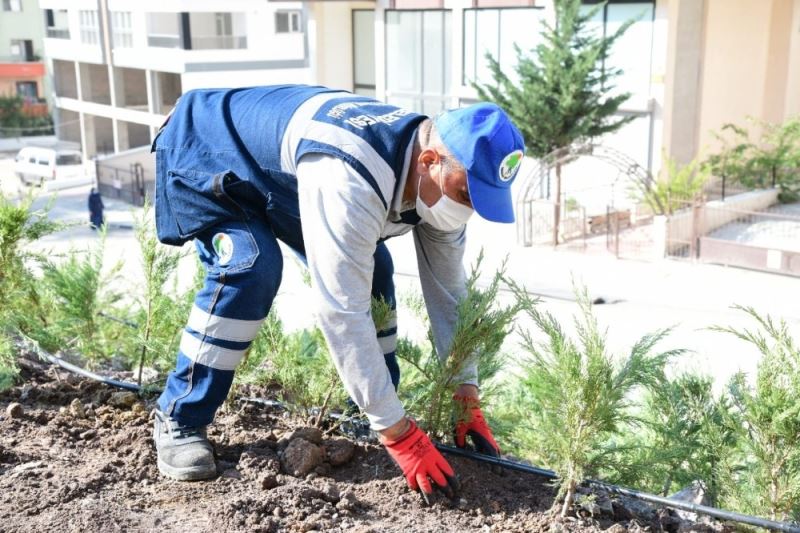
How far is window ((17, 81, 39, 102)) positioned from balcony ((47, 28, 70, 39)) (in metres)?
4.23

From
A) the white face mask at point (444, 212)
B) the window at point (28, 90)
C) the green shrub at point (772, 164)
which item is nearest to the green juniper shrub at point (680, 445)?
the white face mask at point (444, 212)

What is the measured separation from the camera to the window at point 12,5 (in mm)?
48594

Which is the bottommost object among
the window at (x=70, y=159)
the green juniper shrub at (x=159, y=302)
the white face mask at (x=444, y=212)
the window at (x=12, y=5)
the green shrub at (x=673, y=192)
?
the window at (x=70, y=159)

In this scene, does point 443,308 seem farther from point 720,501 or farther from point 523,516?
point 720,501

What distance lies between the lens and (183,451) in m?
3.35

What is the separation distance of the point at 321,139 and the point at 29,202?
212 cm

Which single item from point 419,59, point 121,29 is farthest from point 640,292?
point 121,29

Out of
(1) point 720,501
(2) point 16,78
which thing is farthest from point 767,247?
(2) point 16,78

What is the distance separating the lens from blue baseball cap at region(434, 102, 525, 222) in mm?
2977

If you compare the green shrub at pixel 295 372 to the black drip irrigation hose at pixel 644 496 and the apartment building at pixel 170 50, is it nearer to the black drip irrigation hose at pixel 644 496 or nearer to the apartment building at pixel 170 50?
the black drip irrigation hose at pixel 644 496

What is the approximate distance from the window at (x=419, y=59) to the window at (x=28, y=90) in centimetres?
2754

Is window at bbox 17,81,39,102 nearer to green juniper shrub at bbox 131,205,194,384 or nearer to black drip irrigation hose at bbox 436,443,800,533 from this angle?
green juniper shrub at bbox 131,205,194,384

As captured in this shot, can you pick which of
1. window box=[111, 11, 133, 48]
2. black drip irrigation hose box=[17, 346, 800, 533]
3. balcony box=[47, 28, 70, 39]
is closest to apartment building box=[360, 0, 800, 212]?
window box=[111, 11, 133, 48]

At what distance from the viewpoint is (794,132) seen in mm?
21641
